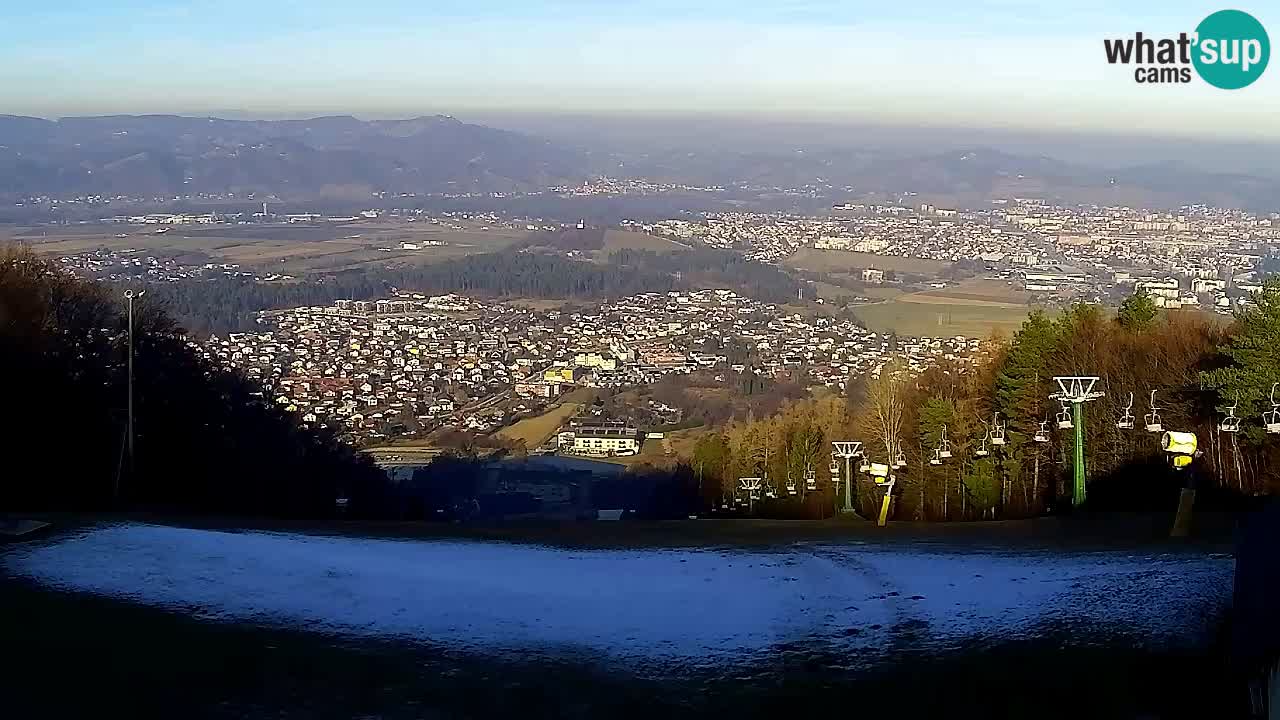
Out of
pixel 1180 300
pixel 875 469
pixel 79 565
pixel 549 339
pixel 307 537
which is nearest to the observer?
pixel 79 565

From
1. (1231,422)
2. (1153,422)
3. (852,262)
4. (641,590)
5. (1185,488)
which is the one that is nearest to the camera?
(641,590)

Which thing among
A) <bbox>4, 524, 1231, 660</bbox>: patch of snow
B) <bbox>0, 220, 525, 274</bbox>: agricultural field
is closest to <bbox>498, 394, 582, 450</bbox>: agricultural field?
<bbox>0, 220, 525, 274</bbox>: agricultural field

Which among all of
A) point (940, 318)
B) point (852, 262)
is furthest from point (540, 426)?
point (852, 262)

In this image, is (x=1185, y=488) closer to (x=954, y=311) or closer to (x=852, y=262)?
(x=954, y=311)

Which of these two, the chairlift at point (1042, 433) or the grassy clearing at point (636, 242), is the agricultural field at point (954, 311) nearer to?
the grassy clearing at point (636, 242)

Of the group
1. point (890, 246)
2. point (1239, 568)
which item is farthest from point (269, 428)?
point (890, 246)

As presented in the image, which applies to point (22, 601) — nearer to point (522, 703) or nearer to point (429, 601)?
point (429, 601)
